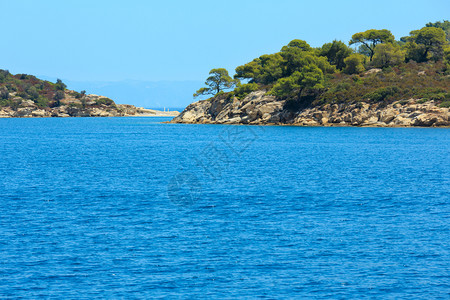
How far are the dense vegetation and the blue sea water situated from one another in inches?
2926

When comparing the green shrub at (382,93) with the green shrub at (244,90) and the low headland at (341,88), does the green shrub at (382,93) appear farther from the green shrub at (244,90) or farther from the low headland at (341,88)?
the green shrub at (244,90)

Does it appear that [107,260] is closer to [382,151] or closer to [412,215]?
[412,215]

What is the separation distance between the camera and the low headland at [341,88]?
12812cm

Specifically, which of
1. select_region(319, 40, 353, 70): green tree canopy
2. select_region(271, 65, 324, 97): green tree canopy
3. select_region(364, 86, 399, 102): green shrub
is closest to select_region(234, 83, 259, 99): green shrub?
select_region(271, 65, 324, 97): green tree canopy

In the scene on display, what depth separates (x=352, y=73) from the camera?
159625 mm

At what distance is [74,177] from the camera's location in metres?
52.5

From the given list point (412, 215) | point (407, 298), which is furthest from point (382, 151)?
point (407, 298)

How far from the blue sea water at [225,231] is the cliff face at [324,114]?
6379cm

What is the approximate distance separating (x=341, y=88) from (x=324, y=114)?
9.13 metres

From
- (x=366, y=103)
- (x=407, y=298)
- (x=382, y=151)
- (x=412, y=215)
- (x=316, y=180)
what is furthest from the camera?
(x=366, y=103)

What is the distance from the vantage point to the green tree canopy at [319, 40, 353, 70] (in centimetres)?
16450

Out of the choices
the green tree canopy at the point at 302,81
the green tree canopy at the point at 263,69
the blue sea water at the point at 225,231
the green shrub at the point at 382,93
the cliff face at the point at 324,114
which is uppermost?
the green tree canopy at the point at 263,69

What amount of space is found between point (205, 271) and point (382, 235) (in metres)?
11.6

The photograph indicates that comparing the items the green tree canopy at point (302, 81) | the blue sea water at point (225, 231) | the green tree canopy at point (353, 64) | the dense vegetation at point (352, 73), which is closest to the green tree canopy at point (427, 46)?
the dense vegetation at point (352, 73)
